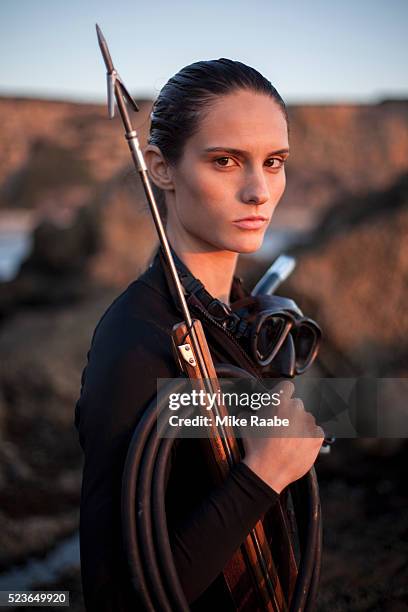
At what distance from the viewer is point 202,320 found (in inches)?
55.6

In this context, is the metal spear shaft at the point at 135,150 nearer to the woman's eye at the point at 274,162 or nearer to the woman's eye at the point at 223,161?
the woman's eye at the point at 223,161

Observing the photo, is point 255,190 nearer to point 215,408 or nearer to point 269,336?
point 269,336

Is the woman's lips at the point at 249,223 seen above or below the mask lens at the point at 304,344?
above

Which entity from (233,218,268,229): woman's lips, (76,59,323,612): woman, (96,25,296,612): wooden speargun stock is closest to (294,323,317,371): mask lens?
(76,59,323,612): woman

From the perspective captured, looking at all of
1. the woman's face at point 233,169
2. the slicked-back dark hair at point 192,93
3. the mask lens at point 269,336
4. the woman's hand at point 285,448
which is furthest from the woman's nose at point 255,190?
the woman's hand at point 285,448

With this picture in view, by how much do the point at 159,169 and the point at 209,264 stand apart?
0.87ft

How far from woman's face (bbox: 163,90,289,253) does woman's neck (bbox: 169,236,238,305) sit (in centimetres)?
8

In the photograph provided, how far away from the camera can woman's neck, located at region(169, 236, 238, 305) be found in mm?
1561

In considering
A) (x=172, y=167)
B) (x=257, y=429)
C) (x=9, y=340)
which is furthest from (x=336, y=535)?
(x=9, y=340)

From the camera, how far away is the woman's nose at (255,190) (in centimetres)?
141

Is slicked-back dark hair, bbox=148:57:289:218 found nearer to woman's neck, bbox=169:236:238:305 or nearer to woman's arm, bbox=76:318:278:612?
woman's neck, bbox=169:236:238:305

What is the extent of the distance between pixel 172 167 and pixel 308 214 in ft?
73.1

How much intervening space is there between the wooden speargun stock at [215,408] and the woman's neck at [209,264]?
301 mm

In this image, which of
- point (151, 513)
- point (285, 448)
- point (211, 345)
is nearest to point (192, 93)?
point (211, 345)
